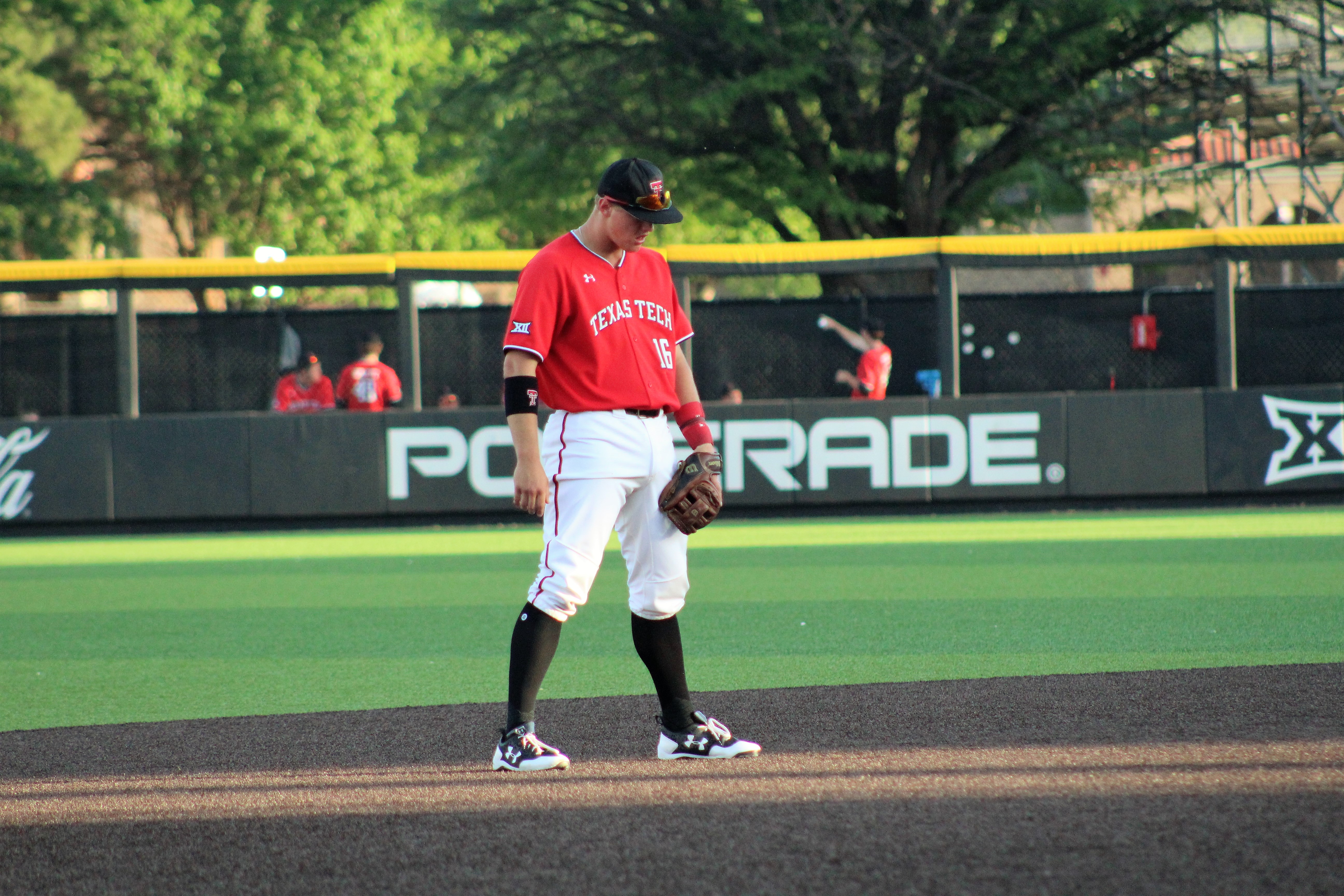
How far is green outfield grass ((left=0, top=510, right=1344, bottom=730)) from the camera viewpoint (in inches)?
234

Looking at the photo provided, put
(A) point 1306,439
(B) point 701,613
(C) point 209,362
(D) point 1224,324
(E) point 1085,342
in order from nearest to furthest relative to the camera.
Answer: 1. (B) point 701,613
2. (A) point 1306,439
3. (D) point 1224,324
4. (C) point 209,362
5. (E) point 1085,342

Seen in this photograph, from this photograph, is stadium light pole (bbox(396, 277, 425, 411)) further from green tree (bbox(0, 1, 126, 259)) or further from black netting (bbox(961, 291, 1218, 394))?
green tree (bbox(0, 1, 126, 259))

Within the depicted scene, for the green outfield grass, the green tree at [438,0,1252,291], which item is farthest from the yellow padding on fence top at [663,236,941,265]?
the green tree at [438,0,1252,291]

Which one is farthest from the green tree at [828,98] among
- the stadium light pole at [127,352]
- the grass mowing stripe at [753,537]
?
the stadium light pole at [127,352]

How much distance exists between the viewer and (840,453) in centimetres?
1295

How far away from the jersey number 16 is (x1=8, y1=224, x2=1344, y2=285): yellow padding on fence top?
339 inches

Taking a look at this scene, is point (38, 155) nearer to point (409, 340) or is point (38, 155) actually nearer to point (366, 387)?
point (366, 387)

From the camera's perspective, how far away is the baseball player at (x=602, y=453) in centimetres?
429

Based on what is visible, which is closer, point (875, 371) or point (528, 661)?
point (528, 661)

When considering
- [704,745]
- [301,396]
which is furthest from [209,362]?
[704,745]

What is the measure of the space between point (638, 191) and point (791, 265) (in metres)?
9.26

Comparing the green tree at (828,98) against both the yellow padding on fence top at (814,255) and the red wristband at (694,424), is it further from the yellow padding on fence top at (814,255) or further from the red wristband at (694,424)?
the red wristband at (694,424)

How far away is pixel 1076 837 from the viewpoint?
336 centimetres

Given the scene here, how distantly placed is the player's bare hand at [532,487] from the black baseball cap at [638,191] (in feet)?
2.78
